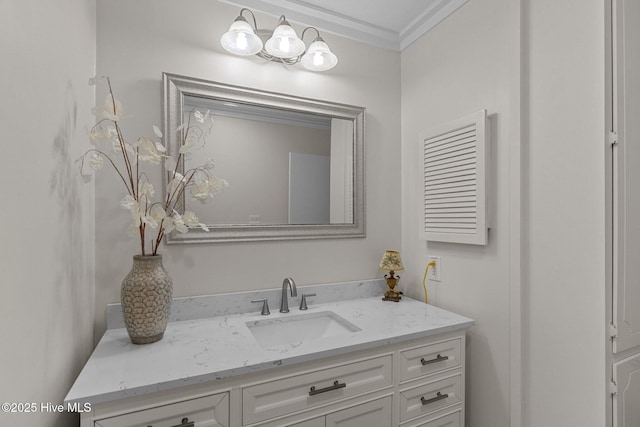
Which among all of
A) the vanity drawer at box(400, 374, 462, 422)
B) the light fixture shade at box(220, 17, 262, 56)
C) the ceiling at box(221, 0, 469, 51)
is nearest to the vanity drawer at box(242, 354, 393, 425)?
the vanity drawer at box(400, 374, 462, 422)

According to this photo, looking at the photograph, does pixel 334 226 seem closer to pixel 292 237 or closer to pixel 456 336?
pixel 292 237

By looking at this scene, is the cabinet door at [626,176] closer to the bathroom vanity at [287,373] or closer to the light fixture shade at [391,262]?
the bathroom vanity at [287,373]

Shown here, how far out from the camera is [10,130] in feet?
2.23

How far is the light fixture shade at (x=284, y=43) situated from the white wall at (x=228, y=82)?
10 centimetres

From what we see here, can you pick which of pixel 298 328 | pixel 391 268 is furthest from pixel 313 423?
pixel 391 268

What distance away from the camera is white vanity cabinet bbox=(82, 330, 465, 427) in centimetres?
97

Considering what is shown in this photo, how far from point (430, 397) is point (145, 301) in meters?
1.24

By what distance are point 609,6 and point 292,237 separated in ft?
5.15

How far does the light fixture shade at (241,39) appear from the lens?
1496mm

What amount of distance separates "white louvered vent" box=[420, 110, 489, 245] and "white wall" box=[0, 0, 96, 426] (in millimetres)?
1599

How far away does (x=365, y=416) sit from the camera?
4.08ft

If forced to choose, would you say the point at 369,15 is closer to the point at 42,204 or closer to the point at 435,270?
the point at 435,270

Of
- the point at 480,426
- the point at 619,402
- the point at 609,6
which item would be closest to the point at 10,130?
the point at 609,6

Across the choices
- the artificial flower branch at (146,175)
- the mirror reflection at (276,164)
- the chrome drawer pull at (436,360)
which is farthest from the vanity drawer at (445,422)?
the artificial flower branch at (146,175)
